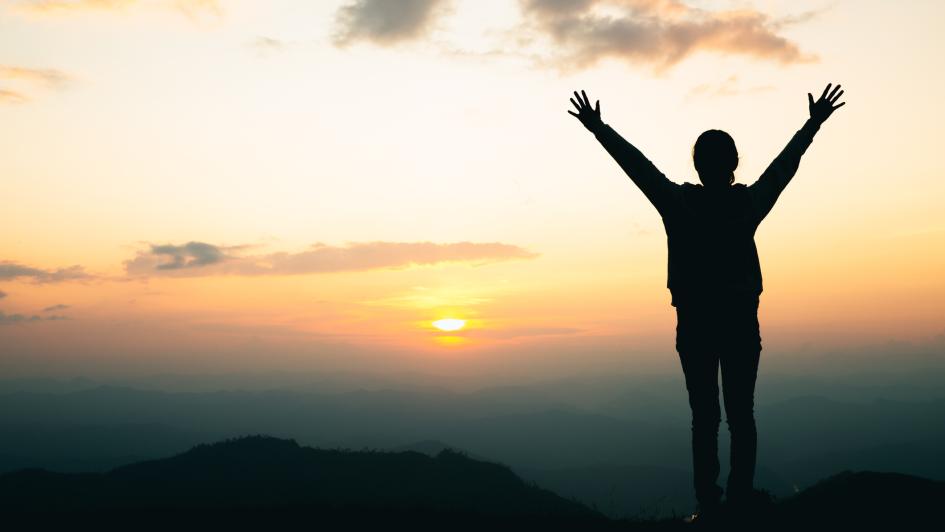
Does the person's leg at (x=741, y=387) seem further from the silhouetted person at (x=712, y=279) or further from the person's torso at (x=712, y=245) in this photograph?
the person's torso at (x=712, y=245)

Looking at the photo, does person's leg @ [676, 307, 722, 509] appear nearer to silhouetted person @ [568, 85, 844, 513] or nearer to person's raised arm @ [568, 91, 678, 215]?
silhouetted person @ [568, 85, 844, 513]

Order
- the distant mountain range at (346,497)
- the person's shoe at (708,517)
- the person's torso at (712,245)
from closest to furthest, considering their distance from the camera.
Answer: the person's torso at (712,245)
the person's shoe at (708,517)
the distant mountain range at (346,497)

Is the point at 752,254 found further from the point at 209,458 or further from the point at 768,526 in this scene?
the point at 209,458

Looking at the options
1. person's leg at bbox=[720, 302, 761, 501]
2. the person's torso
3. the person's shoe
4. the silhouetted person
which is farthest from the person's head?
the person's shoe

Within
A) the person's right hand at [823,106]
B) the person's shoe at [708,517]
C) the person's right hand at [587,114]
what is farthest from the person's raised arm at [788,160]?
the person's shoe at [708,517]

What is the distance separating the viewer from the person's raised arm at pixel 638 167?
628 cm

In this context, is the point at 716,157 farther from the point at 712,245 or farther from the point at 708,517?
the point at 708,517

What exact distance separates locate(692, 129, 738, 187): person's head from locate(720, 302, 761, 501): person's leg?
1272mm

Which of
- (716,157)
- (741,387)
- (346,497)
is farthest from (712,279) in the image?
(346,497)

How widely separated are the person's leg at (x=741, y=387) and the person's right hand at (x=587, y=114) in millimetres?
2210

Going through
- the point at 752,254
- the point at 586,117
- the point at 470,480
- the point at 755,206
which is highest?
the point at 586,117

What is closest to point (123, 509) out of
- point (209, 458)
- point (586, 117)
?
point (586, 117)

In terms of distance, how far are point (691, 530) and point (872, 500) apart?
11.6ft

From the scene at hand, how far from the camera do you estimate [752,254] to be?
20.9 ft
